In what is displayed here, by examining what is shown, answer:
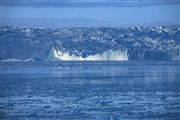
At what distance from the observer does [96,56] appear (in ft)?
211

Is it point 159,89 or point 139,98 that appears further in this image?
point 159,89

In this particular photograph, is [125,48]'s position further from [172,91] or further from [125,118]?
[125,118]

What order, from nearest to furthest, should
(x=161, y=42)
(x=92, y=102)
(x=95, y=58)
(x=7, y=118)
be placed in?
(x=7, y=118)
(x=92, y=102)
(x=161, y=42)
(x=95, y=58)

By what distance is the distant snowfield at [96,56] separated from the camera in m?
59.3

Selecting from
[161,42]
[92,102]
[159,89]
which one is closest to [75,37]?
[161,42]

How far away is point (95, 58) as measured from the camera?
217ft

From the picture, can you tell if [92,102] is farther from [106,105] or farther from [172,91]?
[172,91]

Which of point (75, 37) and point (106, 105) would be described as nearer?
point (106, 105)

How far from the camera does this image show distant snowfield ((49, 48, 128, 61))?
2336 inches

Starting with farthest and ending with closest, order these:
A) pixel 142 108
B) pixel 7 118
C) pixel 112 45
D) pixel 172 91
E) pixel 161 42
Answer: pixel 112 45 < pixel 161 42 < pixel 172 91 < pixel 142 108 < pixel 7 118

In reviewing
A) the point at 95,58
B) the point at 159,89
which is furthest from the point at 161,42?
the point at 159,89

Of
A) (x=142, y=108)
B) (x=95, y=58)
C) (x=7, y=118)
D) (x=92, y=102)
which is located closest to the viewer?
(x=7, y=118)

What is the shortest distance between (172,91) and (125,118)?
636 cm

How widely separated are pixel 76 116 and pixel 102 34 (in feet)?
127
